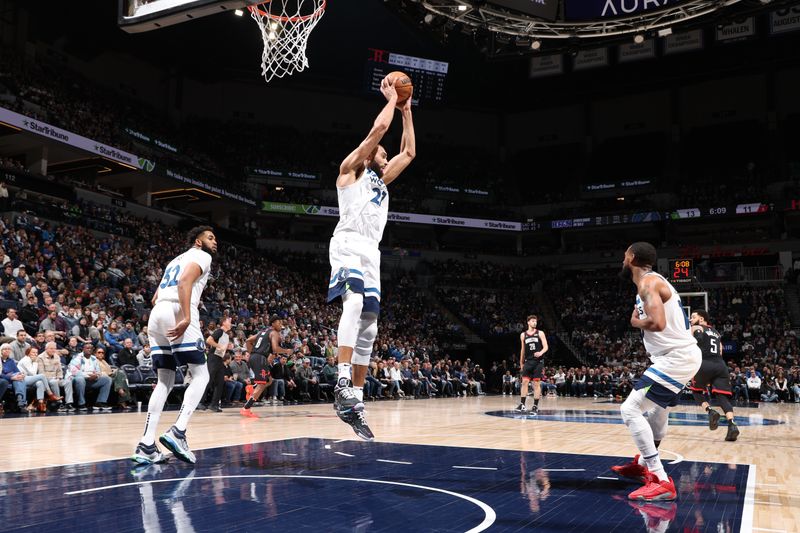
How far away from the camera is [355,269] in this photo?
198 inches

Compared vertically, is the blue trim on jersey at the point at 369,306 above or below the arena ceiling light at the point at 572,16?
below

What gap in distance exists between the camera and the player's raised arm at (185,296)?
17.9 ft

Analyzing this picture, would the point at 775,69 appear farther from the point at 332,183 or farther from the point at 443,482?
the point at 443,482

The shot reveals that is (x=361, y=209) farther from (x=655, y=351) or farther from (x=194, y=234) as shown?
(x=655, y=351)

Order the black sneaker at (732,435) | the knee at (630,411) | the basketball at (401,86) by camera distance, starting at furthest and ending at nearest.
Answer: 1. the black sneaker at (732,435)
2. the basketball at (401,86)
3. the knee at (630,411)

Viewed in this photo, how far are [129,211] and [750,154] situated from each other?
31505mm

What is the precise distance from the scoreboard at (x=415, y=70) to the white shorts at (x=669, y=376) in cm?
2594

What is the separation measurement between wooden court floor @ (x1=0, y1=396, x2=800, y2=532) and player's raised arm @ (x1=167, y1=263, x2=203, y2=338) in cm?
142

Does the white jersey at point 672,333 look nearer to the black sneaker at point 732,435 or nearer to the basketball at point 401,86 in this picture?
the basketball at point 401,86

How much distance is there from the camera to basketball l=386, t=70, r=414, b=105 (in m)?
5.21

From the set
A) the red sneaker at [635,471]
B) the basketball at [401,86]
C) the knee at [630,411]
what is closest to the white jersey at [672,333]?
the knee at [630,411]

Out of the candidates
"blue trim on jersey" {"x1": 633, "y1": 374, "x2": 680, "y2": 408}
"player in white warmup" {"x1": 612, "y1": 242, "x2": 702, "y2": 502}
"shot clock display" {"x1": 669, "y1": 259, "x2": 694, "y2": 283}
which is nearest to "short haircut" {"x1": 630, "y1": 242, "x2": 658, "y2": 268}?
"player in white warmup" {"x1": 612, "y1": 242, "x2": 702, "y2": 502}

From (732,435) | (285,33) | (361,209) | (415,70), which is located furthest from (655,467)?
(415,70)

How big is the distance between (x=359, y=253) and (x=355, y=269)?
138 millimetres
